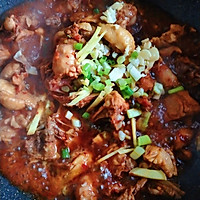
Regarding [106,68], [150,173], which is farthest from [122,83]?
[150,173]

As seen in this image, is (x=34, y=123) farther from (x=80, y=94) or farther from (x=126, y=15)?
(x=126, y=15)

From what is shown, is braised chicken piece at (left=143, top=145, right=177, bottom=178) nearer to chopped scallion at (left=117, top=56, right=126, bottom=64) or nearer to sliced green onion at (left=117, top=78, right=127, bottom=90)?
sliced green onion at (left=117, top=78, right=127, bottom=90)

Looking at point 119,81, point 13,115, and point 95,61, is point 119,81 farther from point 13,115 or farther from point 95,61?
point 13,115

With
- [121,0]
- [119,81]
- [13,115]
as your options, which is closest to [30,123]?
[13,115]

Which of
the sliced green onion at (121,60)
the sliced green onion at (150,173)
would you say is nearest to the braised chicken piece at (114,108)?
the sliced green onion at (121,60)

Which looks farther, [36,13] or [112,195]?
[36,13]

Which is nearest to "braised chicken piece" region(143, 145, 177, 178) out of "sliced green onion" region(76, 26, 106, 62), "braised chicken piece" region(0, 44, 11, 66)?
"sliced green onion" region(76, 26, 106, 62)

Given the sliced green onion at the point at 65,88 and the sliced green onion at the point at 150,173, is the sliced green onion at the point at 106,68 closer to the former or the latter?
the sliced green onion at the point at 65,88

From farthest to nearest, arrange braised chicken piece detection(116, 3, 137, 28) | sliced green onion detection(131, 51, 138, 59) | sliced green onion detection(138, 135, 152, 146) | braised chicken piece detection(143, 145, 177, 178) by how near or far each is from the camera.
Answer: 1. braised chicken piece detection(116, 3, 137, 28)
2. sliced green onion detection(131, 51, 138, 59)
3. sliced green onion detection(138, 135, 152, 146)
4. braised chicken piece detection(143, 145, 177, 178)
